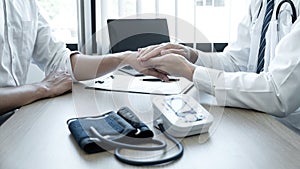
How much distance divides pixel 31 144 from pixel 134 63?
1.92ft

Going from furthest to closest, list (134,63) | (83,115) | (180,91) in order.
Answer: (134,63) → (180,91) → (83,115)

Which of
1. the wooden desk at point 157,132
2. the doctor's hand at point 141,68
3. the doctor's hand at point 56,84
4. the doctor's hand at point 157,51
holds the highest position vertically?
the doctor's hand at point 157,51

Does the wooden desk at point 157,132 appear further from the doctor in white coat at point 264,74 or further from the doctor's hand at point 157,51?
the doctor's hand at point 157,51

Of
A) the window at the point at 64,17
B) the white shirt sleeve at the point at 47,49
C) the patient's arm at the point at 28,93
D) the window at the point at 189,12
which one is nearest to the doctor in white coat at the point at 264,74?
the patient's arm at the point at 28,93

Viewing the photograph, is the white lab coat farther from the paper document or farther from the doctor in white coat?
the paper document

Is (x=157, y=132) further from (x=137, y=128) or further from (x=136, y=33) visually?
(x=136, y=33)

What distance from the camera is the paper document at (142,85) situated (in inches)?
45.3

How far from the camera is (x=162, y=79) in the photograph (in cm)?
122

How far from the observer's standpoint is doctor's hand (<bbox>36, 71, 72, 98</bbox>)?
111cm

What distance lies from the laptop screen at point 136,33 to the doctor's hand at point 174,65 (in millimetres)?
370

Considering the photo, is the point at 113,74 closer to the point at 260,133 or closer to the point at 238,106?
the point at 238,106

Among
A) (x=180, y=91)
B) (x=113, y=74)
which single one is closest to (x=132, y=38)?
(x=113, y=74)

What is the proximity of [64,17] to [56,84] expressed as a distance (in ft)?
3.25

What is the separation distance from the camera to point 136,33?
1.52 meters
